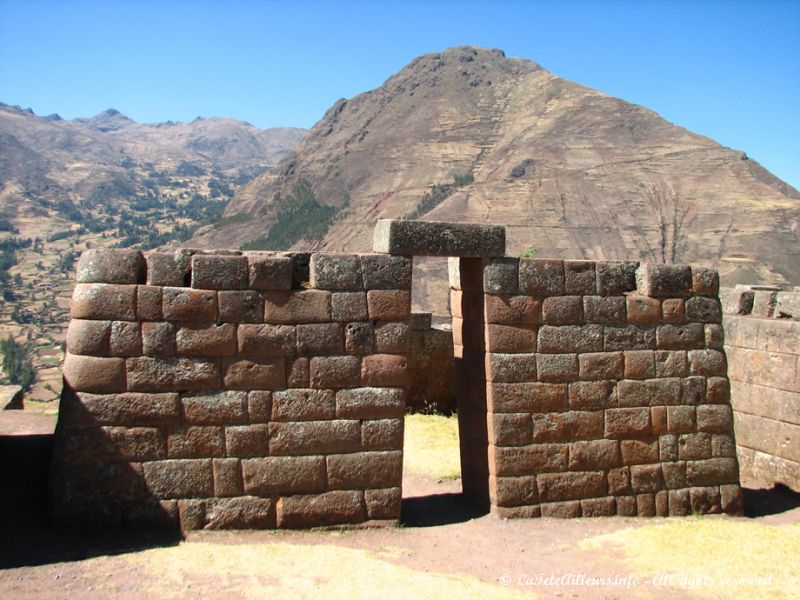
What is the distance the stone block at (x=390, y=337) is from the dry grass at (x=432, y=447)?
346 cm

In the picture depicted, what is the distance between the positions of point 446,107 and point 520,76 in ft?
48.8

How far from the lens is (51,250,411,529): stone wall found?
662 cm

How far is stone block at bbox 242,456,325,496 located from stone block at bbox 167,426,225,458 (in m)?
0.30

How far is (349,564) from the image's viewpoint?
6.47 m

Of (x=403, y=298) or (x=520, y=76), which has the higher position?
(x=520, y=76)

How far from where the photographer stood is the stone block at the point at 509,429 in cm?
782

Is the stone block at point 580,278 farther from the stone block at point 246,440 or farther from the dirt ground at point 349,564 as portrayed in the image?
the stone block at point 246,440

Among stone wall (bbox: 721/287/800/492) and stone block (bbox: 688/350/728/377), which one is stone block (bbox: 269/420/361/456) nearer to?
stone block (bbox: 688/350/728/377)

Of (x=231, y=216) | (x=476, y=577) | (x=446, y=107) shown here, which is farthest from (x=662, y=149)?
(x=476, y=577)

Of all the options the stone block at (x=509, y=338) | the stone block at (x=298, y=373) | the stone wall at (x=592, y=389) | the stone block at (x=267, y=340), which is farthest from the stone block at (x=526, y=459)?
the stone block at (x=267, y=340)

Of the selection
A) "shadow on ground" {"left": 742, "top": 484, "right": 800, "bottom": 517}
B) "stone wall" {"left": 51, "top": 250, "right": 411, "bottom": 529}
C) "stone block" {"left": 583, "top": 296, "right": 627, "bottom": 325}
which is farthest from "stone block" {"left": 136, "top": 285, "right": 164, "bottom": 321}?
"shadow on ground" {"left": 742, "top": 484, "right": 800, "bottom": 517}

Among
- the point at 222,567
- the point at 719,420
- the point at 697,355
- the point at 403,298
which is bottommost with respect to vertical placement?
the point at 222,567

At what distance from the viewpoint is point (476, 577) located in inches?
257

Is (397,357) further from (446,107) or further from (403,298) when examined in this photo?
(446,107)
